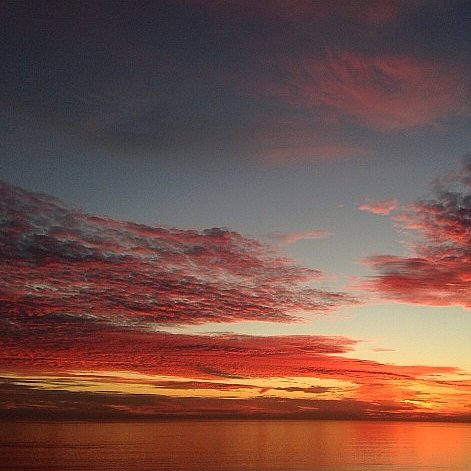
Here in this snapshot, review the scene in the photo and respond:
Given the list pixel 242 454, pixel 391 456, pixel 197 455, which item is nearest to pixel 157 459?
pixel 197 455

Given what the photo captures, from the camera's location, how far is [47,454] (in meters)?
93.8

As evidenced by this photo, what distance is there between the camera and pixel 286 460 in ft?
282

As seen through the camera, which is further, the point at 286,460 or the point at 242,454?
the point at 242,454

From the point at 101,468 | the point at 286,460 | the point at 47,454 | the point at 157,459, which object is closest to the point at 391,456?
the point at 286,460

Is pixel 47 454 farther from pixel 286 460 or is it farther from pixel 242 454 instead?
pixel 286 460

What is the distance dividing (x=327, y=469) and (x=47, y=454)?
47.2 meters

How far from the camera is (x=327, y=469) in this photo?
73812 mm

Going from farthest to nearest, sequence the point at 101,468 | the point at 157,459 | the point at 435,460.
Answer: the point at 435,460 < the point at 157,459 < the point at 101,468

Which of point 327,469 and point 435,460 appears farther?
point 435,460

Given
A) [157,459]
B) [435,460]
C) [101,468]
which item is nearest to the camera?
[101,468]

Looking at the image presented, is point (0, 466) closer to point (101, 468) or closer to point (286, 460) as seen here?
point (101, 468)

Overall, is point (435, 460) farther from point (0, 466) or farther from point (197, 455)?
point (0, 466)

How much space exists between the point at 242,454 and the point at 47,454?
1254 inches

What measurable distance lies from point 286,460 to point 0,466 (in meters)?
39.9
